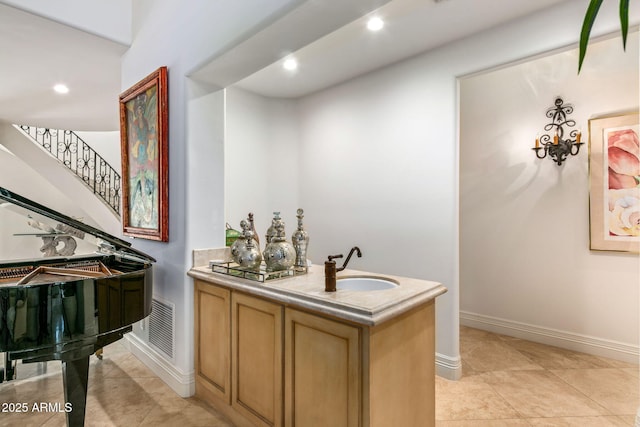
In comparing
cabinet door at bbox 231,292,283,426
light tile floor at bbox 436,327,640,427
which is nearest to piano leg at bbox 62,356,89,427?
cabinet door at bbox 231,292,283,426

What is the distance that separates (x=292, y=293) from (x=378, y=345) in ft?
1.60

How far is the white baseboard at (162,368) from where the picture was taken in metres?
2.38

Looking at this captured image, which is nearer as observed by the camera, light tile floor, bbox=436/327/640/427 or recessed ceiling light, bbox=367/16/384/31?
light tile floor, bbox=436/327/640/427

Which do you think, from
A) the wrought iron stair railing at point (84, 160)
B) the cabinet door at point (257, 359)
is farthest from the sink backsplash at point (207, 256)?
the wrought iron stair railing at point (84, 160)

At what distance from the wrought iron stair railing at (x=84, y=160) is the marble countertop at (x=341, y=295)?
6.09 meters

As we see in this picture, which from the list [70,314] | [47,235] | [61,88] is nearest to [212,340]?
[70,314]

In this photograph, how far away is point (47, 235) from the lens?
2.67 meters

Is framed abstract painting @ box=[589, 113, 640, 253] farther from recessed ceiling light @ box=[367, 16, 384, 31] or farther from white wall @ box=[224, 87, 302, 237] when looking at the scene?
white wall @ box=[224, 87, 302, 237]

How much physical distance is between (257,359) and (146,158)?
1930 mm

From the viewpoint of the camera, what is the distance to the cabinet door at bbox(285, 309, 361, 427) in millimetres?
1385

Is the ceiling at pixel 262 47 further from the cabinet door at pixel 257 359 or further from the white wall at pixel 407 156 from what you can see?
the cabinet door at pixel 257 359

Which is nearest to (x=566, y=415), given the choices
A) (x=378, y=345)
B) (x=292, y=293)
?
(x=378, y=345)

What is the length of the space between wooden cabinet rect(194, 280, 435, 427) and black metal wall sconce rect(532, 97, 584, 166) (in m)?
2.52

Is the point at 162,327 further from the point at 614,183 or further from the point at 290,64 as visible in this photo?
the point at 614,183
